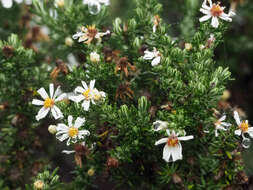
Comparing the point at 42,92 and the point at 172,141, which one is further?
the point at 42,92

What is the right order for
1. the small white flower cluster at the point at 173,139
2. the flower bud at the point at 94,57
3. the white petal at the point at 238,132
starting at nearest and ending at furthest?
the small white flower cluster at the point at 173,139 → the white petal at the point at 238,132 → the flower bud at the point at 94,57

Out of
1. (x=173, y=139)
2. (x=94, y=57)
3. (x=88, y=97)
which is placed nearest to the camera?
(x=173, y=139)

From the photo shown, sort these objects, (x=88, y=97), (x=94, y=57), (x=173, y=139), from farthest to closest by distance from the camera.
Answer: (x=94, y=57), (x=88, y=97), (x=173, y=139)

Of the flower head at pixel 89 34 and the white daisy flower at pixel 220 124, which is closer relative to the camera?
the white daisy flower at pixel 220 124

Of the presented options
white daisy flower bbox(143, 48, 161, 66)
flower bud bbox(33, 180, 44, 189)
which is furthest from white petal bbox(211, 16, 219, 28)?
flower bud bbox(33, 180, 44, 189)

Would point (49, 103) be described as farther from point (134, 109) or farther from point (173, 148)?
point (173, 148)

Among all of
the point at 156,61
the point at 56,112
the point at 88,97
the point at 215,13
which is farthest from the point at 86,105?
the point at 215,13

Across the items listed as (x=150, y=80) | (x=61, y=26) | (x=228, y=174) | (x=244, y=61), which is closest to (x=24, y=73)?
(x=61, y=26)

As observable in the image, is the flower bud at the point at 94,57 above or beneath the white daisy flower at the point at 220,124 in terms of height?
above

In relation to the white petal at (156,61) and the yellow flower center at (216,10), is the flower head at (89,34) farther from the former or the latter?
the yellow flower center at (216,10)

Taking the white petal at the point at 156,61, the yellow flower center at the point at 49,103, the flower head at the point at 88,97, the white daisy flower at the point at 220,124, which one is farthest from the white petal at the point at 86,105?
the white daisy flower at the point at 220,124

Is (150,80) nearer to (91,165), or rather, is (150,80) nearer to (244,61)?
(91,165)
